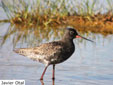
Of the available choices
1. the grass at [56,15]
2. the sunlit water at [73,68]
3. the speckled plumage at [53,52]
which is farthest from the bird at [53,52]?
the grass at [56,15]

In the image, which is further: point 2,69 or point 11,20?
point 11,20

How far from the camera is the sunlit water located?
8.00 meters

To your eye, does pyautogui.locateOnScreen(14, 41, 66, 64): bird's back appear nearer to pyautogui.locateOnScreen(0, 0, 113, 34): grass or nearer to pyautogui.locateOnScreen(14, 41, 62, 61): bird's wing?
pyautogui.locateOnScreen(14, 41, 62, 61): bird's wing

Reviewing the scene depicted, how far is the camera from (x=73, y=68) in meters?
8.81

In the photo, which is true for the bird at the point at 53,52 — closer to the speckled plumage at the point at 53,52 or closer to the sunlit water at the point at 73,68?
the speckled plumage at the point at 53,52

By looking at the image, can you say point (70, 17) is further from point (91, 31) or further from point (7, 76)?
point (7, 76)

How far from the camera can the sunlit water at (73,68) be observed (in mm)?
8000

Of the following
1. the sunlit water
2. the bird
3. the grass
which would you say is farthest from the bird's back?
the grass

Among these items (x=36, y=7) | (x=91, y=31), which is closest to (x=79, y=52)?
(x=91, y=31)

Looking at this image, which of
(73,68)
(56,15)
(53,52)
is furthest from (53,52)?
(56,15)

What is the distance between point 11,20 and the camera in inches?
601

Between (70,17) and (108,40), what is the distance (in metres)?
3.33

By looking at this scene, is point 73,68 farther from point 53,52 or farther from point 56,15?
point 56,15

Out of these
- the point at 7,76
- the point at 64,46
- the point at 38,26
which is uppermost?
the point at 38,26
